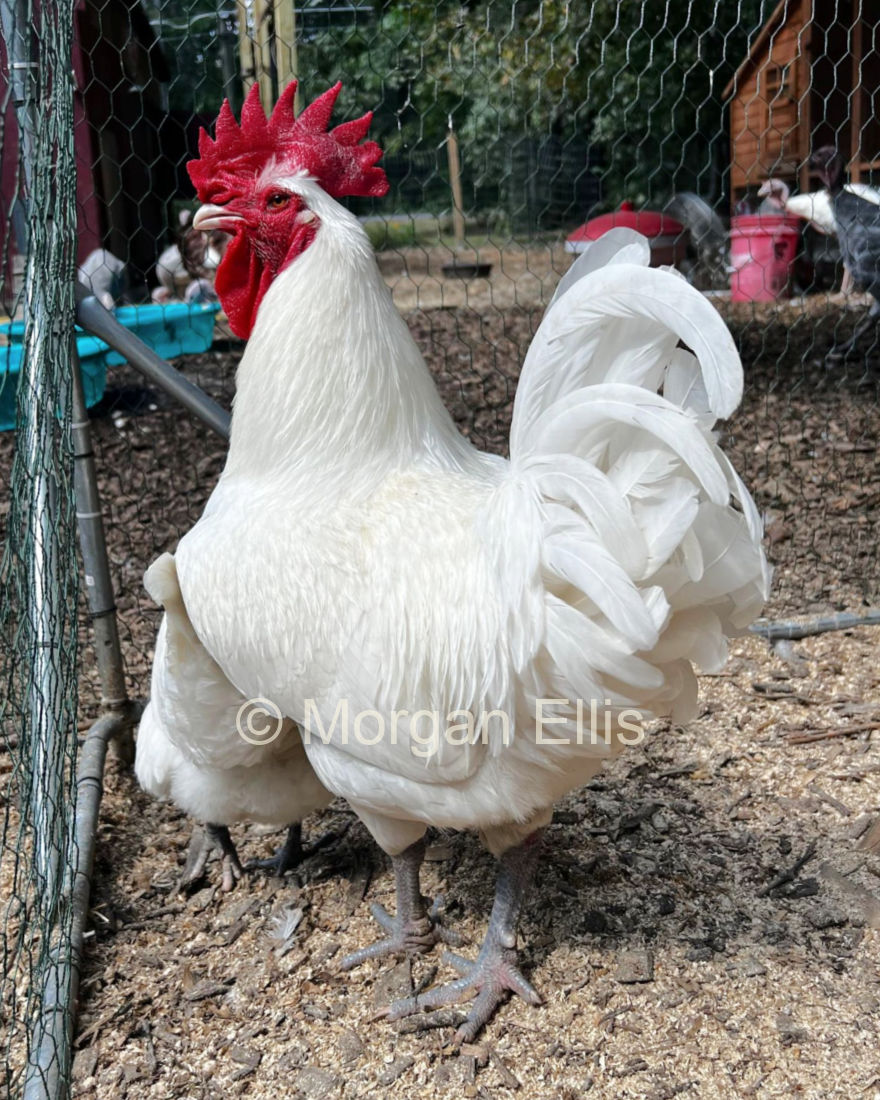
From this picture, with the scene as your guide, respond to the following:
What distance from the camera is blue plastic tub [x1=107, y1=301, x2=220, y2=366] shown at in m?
7.71

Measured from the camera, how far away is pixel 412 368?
2436mm

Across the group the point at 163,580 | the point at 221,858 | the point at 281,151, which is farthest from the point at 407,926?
the point at 281,151

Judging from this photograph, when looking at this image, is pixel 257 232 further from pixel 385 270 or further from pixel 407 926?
pixel 385 270

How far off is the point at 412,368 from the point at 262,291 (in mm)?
457

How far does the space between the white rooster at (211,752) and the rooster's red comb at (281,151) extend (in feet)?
3.20

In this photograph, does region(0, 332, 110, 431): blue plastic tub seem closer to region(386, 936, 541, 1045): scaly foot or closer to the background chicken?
the background chicken

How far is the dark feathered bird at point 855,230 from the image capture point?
7621 mm

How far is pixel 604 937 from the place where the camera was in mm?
2713

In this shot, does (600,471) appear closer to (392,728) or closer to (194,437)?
(392,728)

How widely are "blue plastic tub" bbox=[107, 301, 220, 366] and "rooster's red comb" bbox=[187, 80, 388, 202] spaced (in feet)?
17.3

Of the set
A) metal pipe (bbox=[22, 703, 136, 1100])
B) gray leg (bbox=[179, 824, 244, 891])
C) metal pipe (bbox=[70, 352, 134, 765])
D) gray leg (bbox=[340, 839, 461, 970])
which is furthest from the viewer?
metal pipe (bbox=[70, 352, 134, 765])

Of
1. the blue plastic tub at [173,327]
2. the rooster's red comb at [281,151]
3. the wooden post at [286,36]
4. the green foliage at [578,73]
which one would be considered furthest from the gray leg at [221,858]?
the green foliage at [578,73]

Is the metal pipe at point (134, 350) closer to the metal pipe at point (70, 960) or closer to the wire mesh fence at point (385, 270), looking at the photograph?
the wire mesh fence at point (385, 270)

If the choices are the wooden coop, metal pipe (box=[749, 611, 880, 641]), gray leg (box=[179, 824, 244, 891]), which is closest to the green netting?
gray leg (box=[179, 824, 244, 891])
